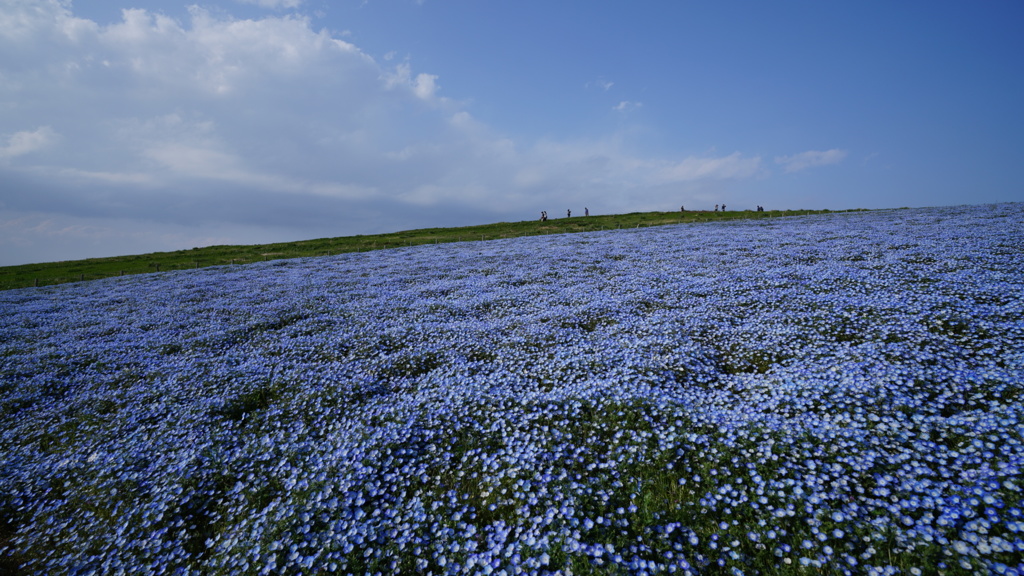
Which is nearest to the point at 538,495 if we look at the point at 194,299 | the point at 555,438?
the point at 555,438

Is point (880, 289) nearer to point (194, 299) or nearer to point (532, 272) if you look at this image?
point (532, 272)

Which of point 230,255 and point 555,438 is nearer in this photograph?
point 555,438

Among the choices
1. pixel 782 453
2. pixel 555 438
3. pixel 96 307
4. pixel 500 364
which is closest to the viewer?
pixel 782 453

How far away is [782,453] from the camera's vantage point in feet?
22.5

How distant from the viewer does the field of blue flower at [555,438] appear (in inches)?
221

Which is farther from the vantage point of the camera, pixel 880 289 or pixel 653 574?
pixel 880 289

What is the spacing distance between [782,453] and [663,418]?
1941mm

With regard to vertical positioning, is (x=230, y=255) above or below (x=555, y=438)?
above

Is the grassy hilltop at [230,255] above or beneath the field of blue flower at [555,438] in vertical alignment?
above

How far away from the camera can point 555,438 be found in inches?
312

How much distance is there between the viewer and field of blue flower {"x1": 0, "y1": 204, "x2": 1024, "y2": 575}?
18.4ft

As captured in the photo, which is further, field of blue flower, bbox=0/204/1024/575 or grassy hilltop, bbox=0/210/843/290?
grassy hilltop, bbox=0/210/843/290

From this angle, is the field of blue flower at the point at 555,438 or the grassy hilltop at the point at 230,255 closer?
the field of blue flower at the point at 555,438

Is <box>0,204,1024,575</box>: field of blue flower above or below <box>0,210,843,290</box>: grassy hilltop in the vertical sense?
below
